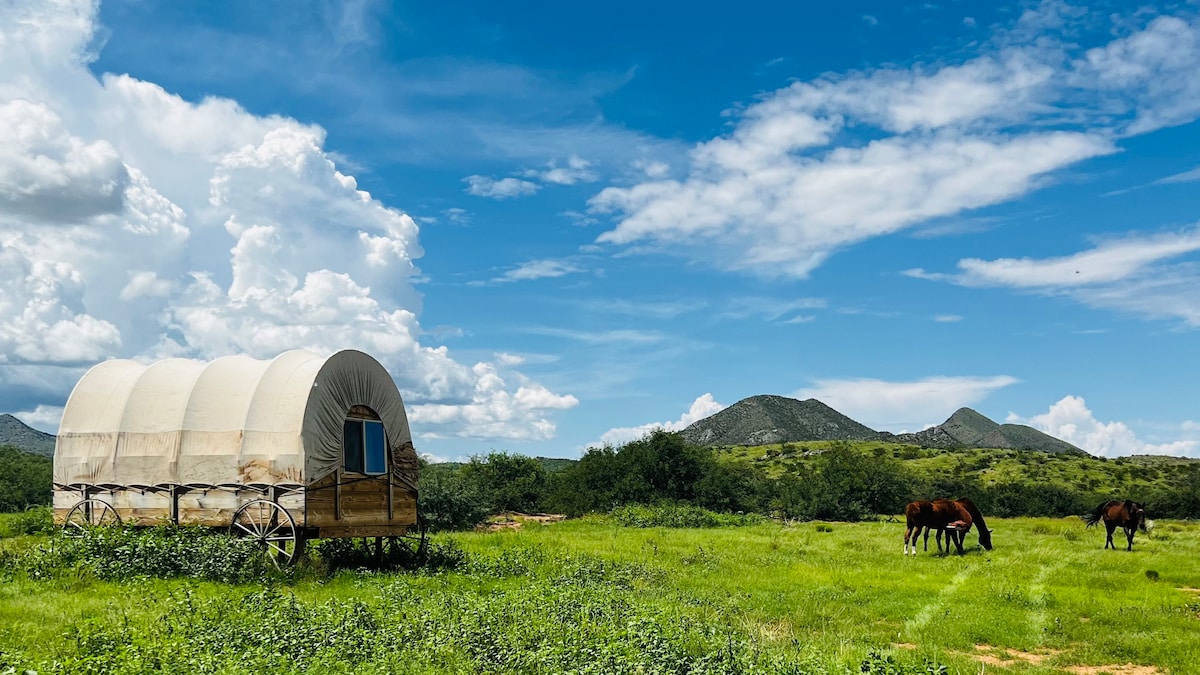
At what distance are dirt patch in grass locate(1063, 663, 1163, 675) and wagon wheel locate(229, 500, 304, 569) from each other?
1440cm

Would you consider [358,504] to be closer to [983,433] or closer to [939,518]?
[939,518]

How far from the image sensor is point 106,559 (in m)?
16.7

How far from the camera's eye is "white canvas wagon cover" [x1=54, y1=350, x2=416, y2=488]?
18.8 metres

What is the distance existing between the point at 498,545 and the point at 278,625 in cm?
1753

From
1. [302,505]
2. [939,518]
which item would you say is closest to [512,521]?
[939,518]

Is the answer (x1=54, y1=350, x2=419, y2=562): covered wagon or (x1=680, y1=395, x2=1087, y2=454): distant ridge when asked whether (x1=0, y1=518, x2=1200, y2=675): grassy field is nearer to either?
(x1=54, y1=350, x2=419, y2=562): covered wagon

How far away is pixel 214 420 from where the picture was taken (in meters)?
19.5

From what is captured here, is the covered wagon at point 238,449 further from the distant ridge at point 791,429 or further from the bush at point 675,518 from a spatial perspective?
the distant ridge at point 791,429

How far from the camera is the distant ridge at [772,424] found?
14175cm

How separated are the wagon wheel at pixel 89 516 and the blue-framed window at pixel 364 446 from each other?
211 inches

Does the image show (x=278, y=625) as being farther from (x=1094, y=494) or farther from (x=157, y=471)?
(x=1094, y=494)

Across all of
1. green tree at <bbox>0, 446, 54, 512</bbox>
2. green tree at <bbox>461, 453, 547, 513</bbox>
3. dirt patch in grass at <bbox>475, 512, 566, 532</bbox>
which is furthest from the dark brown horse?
green tree at <bbox>0, 446, 54, 512</bbox>

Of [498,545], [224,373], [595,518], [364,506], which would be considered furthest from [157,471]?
[595,518]

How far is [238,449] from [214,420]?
3.63 ft
